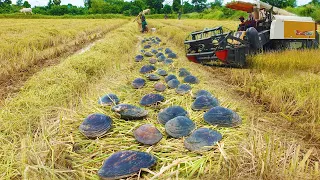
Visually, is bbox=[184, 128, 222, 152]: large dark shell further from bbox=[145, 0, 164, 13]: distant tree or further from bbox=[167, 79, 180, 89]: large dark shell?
bbox=[145, 0, 164, 13]: distant tree

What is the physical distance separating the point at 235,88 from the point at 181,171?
279 centimetres

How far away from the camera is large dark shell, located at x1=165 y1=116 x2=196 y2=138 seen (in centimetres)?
237

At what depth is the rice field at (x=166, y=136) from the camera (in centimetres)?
183

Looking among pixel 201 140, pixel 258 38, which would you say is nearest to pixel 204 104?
pixel 201 140

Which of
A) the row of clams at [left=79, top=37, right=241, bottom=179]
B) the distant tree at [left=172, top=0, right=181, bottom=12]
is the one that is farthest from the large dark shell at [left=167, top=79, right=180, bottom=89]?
the distant tree at [left=172, top=0, right=181, bottom=12]

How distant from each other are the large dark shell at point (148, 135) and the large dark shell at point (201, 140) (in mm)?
288

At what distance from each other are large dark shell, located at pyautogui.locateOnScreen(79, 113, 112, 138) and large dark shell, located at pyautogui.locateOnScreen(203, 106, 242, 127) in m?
1.11

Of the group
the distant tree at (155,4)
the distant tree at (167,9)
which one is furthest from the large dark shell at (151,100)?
the distant tree at (155,4)

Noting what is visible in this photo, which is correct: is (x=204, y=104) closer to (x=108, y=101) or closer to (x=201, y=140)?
(x=201, y=140)

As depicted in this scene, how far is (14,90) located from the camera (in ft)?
14.6

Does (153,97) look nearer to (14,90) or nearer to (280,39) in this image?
(14,90)

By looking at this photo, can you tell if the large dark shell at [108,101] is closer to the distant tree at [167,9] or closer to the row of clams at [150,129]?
the row of clams at [150,129]

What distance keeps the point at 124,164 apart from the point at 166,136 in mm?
703

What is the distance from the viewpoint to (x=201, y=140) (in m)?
2.15
